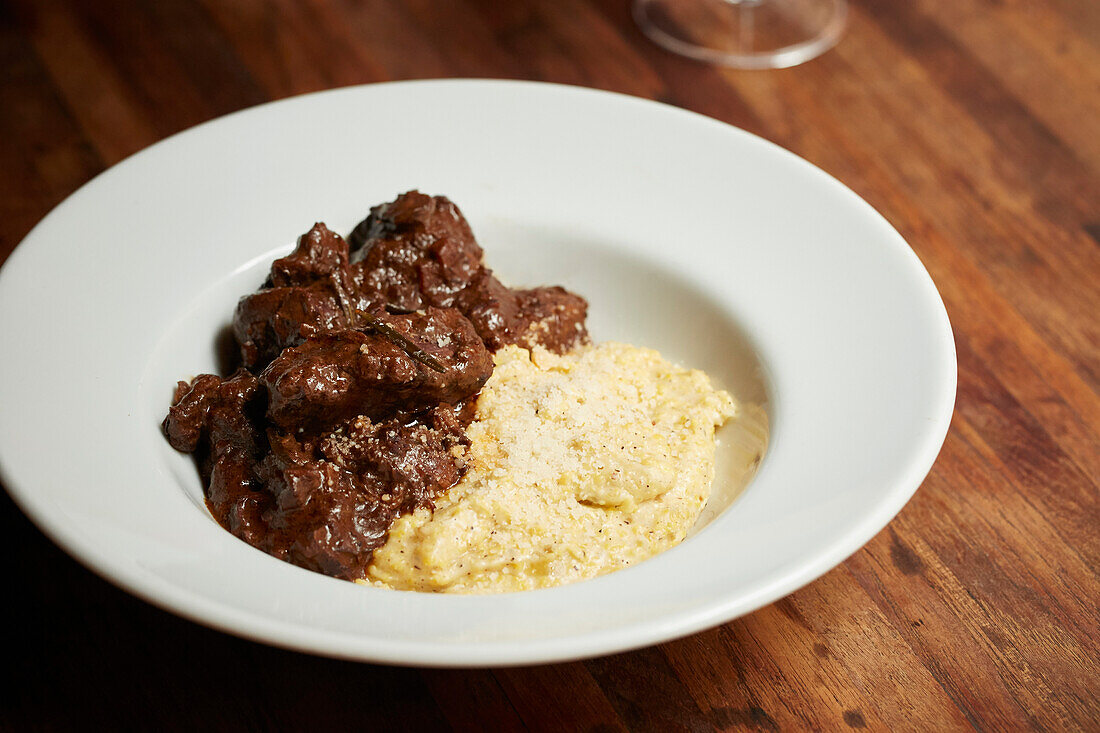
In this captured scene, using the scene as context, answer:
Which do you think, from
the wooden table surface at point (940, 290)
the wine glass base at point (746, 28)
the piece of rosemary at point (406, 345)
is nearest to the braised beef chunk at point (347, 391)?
the piece of rosemary at point (406, 345)

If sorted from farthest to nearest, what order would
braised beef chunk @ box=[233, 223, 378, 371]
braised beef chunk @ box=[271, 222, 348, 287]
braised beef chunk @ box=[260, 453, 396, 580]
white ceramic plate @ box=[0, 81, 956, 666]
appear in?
braised beef chunk @ box=[271, 222, 348, 287]
braised beef chunk @ box=[233, 223, 378, 371]
braised beef chunk @ box=[260, 453, 396, 580]
white ceramic plate @ box=[0, 81, 956, 666]

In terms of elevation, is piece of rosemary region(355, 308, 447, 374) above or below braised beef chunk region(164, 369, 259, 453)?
above

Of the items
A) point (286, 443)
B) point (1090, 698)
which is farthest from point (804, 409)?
point (286, 443)

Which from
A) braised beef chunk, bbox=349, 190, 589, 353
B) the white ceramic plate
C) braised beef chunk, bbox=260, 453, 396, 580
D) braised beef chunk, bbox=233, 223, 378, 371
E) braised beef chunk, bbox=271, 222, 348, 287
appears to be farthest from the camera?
braised beef chunk, bbox=349, 190, 589, 353

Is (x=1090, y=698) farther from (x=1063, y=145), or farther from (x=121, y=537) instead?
(x=1063, y=145)

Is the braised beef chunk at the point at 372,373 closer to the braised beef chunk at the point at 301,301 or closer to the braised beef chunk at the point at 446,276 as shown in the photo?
the braised beef chunk at the point at 301,301

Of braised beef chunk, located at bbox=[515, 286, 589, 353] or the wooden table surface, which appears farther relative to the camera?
braised beef chunk, located at bbox=[515, 286, 589, 353]

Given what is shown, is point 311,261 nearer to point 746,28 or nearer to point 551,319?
point 551,319

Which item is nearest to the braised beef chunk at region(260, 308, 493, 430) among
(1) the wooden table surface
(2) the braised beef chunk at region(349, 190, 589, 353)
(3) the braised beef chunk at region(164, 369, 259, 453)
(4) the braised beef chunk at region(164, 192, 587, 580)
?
(4) the braised beef chunk at region(164, 192, 587, 580)

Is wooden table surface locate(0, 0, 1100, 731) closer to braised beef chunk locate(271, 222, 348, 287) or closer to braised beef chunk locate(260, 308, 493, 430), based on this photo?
braised beef chunk locate(260, 308, 493, 430)
